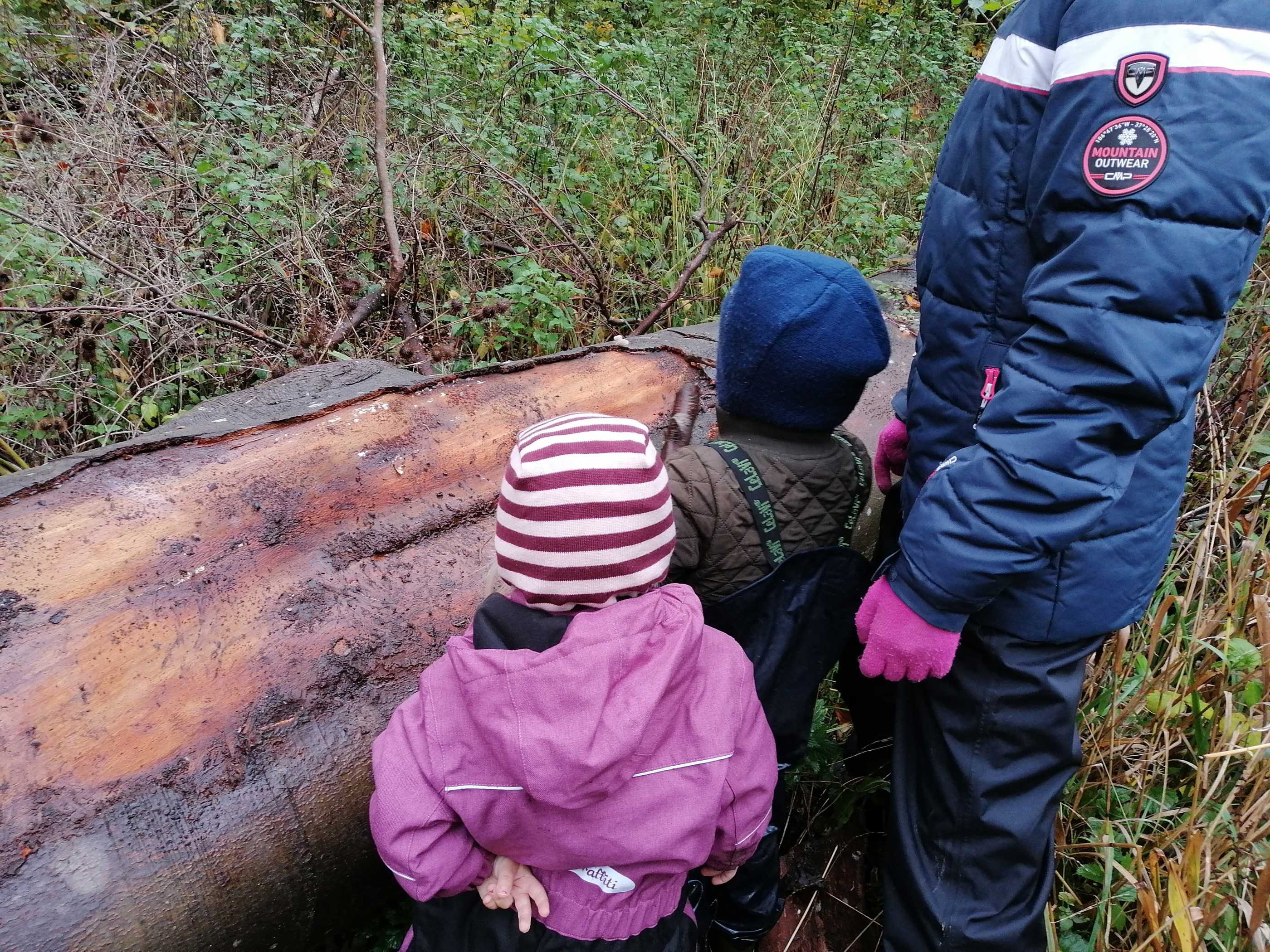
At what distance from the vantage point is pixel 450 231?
13.8 feet

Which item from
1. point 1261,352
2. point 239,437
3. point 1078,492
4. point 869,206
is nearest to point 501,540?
point 1078,492

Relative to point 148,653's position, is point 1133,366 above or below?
above

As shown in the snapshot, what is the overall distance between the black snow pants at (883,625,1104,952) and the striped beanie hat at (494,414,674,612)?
672 mm


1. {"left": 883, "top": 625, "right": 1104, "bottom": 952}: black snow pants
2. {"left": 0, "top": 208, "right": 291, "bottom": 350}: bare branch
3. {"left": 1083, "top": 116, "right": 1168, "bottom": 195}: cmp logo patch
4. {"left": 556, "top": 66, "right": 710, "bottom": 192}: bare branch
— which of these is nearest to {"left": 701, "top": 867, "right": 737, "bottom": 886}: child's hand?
{"left": 883, "top": 625, "right": 1104, "bottom": 952}: black snow pants

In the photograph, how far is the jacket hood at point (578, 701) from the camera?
1.08m

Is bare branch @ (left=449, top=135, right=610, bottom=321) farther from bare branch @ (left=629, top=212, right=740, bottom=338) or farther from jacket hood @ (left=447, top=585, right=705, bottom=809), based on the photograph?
jacket hood @ (left=447, top=585, right=705, bottom=809)

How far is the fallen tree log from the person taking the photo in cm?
119

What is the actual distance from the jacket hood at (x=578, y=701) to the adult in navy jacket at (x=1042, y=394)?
454mm

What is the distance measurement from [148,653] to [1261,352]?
309 centimetres

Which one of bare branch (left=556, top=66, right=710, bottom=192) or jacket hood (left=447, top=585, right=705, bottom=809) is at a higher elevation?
bare branch (left=556, top=66, right=710, bottom=192)

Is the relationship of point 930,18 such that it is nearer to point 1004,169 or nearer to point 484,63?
point 484,63

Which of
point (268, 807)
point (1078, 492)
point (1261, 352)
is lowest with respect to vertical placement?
point (268, 807)

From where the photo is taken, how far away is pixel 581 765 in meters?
1.07

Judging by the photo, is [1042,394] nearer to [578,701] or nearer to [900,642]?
[900,642]
